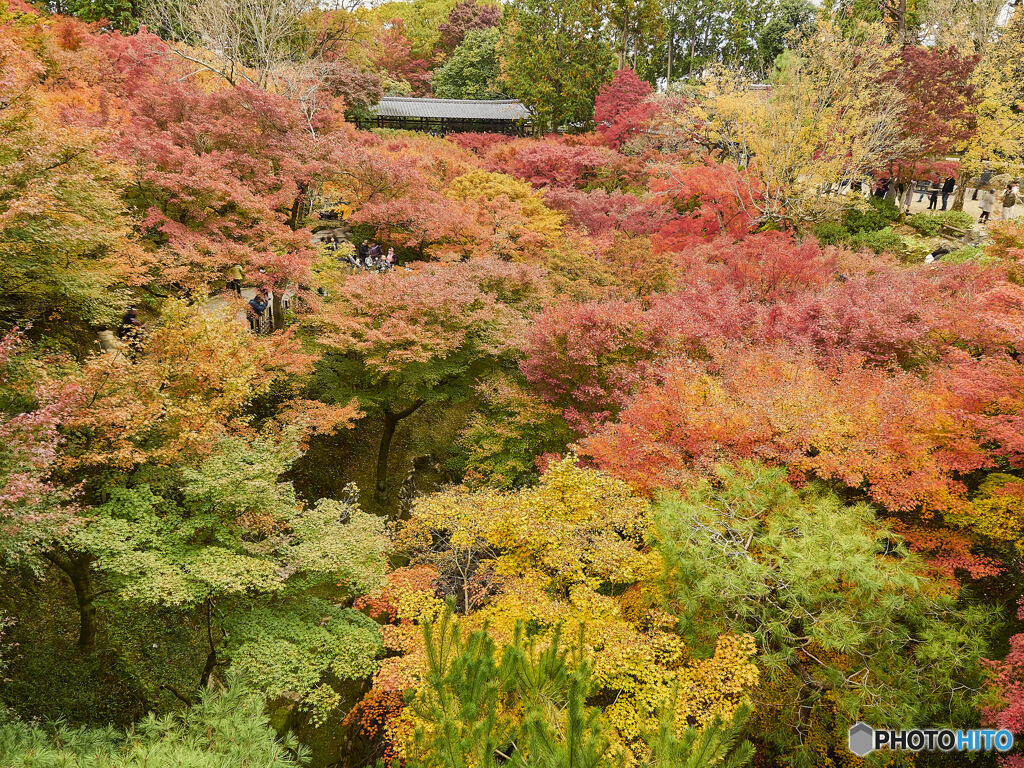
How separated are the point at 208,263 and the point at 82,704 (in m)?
9.21

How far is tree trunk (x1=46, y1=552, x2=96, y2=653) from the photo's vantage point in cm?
791

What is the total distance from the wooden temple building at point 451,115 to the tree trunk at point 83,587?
35249mm

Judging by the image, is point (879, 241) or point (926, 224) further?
point (926, 224)

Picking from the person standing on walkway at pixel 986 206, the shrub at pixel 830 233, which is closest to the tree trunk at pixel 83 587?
the shrub at pixel 830 233

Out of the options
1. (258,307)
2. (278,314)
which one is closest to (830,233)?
(278,314)

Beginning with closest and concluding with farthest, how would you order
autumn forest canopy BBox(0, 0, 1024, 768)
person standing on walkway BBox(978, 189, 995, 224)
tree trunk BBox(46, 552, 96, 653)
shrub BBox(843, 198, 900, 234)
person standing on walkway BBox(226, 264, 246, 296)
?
autumn forest canopy BBox(0, 0, 1024, 768) → tree trunk BBox(46, 552, 96, 653) → person standing on walkway BBox(226, 264, 246, 296) → person standing on walkway BBox(978, 189, 995, 224) → shrub BBox(843, 198, 900, 234)

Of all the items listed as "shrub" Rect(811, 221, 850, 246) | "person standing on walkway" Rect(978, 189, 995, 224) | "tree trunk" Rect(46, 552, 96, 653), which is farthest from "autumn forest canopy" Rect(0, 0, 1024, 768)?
"person standing on walkway" Rect(978, 189, 995, 224)

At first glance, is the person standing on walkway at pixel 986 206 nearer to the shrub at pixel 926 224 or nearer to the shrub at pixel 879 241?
the shrub at pixel 926 224

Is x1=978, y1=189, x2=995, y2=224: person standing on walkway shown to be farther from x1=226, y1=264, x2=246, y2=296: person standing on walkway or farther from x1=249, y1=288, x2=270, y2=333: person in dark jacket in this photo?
x1=226, y1=264, x2=246, y2=296: person standing on walkway

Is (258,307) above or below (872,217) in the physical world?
below

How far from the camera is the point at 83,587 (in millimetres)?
8055

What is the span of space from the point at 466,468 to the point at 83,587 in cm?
783

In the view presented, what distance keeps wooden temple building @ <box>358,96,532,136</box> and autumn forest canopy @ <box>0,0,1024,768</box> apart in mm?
19423

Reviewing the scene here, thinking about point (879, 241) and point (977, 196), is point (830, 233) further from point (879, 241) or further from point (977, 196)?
point (977, 196)
